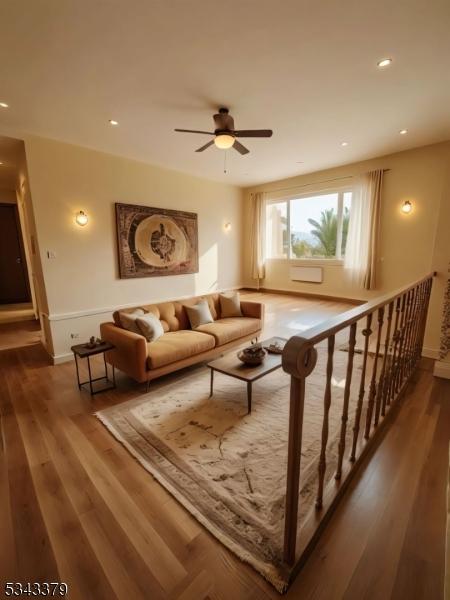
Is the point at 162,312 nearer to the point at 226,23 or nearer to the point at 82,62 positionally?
the point at 82,62

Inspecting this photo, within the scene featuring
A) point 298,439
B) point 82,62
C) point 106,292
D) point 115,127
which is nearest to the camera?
point 298,439

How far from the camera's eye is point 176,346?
290cm

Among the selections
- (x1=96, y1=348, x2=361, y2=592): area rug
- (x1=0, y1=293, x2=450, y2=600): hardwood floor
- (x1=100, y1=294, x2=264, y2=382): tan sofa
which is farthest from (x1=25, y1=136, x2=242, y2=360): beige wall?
(x1=96, y1=348, x2=361, y2=592): area rug

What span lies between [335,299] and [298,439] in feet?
19.1

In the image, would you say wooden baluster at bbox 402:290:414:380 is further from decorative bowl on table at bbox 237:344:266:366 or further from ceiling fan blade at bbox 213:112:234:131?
ceiling fan blade at bbox 213:112:234:131

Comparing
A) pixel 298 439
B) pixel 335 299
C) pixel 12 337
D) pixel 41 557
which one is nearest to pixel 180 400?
pixel 41 557

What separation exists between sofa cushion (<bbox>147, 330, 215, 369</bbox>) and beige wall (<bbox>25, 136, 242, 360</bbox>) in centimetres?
168

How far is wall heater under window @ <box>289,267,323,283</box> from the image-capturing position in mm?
6512

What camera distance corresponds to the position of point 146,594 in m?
1.11

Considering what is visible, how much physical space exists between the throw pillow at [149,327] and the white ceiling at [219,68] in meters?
2.36

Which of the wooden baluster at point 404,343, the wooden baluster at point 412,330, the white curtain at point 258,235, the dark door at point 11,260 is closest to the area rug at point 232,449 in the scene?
the wooden baluster at point 404,343

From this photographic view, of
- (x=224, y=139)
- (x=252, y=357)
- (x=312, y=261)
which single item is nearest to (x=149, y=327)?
(x=252, y=357)

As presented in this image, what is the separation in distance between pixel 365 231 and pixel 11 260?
8.87m

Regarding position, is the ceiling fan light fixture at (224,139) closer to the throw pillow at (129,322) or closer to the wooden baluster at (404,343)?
the throw pillow at (129,322)
